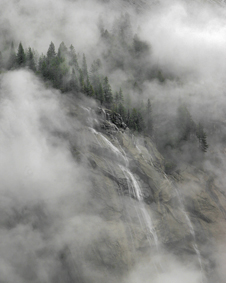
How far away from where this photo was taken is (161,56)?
8894 centimetres

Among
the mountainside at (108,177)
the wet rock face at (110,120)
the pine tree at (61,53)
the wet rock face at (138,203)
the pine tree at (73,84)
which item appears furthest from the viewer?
the pine tree at (61,53)

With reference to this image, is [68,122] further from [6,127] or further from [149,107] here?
[149,107]

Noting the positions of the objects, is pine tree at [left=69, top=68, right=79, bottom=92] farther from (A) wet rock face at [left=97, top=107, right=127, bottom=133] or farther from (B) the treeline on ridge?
(A) wet rock face at [left=97, top=107, right=127, bottom=133]

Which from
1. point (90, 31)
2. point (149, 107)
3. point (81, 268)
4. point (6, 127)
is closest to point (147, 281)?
point (81, 268)

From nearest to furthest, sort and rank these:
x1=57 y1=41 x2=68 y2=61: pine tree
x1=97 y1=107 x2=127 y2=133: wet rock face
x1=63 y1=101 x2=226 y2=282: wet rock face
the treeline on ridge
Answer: x1=63 y1=101 x2=226 y2=282: wet rock face < x1=97 y1=107 x2=127 y2=133: wet rock face < the treeline on ridge < x1=57 y1=41 x2=68 y2=61: pine tree

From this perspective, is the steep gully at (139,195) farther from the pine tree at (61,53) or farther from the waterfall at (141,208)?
the pine tree at (61,53)

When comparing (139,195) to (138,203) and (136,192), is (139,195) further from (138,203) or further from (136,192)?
(138,203)

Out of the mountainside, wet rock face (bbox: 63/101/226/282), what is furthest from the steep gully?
the mountainside

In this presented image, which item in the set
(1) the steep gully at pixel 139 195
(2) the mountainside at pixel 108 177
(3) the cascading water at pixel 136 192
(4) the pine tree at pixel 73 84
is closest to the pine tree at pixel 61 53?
(2) the mountainside at pixel 108 177

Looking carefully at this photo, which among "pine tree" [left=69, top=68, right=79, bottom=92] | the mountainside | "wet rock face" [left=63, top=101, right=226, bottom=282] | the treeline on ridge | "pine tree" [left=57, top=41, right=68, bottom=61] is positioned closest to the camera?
the mountainside

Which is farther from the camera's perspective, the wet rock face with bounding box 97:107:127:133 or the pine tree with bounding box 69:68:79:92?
the pine tree with bounding box 69:68:79:92

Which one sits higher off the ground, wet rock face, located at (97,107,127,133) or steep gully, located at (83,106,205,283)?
wet rock face, located at (97,107,127,133)

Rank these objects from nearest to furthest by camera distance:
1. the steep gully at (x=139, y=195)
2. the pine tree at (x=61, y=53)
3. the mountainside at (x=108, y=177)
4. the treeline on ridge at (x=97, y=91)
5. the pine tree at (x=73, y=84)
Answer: the mountainside at (x=108, y=177), the steep gully at (x=139, y=195), the pine tree at (x=73, y=84), the treeline on ridge at (x=97, y=91), the pine tree at (x=61, y=53)

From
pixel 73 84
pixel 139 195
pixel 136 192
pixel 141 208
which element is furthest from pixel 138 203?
pixel 73 84
